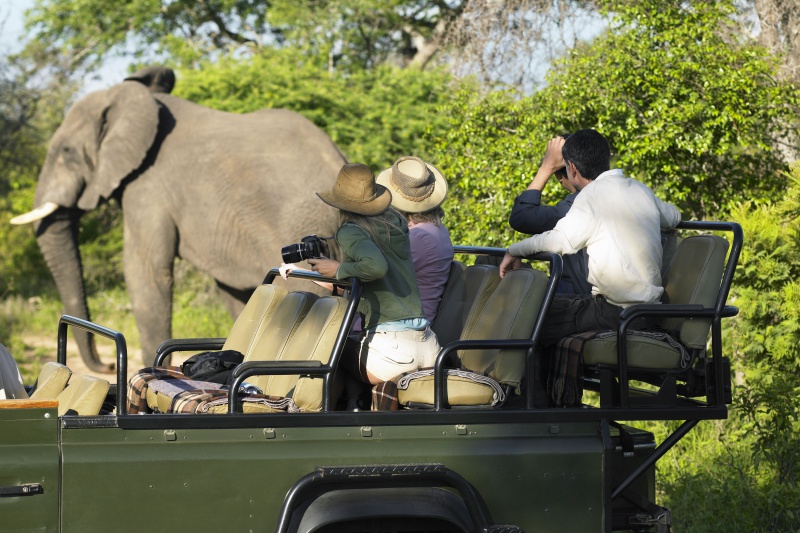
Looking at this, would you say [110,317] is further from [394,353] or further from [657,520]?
[657,520]

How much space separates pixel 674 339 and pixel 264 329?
6.47 feet

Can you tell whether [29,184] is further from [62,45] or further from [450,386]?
[450,386]

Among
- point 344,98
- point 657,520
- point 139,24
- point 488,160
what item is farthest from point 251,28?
point 657,520

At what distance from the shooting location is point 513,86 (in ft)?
33.5

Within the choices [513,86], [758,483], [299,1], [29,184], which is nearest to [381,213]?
[758,483]

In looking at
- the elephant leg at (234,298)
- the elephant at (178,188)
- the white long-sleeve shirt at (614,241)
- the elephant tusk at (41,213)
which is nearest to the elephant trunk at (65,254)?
the elephant at (178,188)

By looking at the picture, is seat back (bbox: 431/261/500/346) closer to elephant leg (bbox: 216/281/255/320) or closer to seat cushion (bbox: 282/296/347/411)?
seat cushion (bbox: 282/296/347/411)

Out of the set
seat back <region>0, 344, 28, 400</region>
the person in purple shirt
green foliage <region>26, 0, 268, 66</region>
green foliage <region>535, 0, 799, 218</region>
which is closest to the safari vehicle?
seat back <region>0, 344, 28, 400</region>

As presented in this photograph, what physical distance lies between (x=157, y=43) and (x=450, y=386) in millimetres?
18998

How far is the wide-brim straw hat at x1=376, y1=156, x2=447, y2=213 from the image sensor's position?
5316 millimetres

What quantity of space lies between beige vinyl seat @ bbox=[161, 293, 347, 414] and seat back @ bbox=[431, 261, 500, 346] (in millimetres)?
676

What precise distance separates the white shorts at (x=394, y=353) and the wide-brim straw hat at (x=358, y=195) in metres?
0.52

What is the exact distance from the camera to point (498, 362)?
4535 mm

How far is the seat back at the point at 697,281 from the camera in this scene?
4.65 meters
